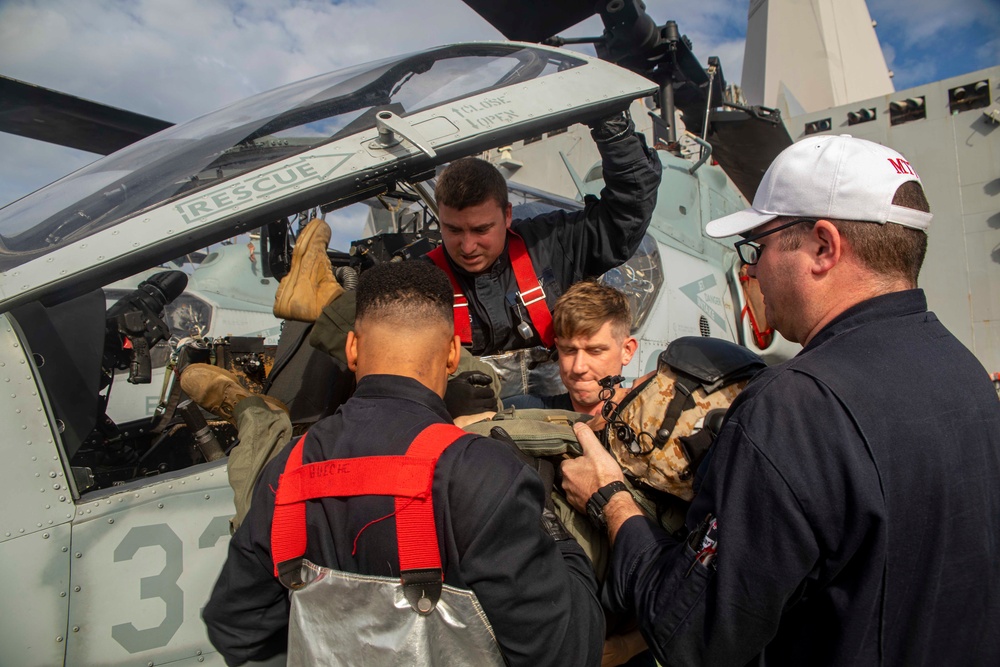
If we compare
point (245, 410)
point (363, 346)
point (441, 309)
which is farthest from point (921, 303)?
point (245, 410)

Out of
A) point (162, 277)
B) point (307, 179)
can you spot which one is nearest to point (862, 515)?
point (307, 179)

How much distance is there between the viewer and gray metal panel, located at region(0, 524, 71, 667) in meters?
1.45

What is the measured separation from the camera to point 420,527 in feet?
3.54

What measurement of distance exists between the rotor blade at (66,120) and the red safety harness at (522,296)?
3383mm

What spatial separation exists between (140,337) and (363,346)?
1410 millimetres

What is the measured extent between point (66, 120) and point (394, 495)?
4664 mm

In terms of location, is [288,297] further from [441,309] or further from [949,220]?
[949,220]

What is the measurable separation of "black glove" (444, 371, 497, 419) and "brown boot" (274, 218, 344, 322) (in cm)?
53

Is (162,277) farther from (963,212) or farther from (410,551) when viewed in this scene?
(963,212)

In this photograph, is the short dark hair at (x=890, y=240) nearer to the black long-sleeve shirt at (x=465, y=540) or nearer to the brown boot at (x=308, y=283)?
the black long-sleeve shirt at (x=465, y=540)

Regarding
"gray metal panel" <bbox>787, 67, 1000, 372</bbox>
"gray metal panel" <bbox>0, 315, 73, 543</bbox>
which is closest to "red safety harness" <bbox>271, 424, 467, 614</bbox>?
"gray metal panel" <bbox>0, 315, 73, 543</bbox>

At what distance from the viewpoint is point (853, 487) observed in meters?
1.00

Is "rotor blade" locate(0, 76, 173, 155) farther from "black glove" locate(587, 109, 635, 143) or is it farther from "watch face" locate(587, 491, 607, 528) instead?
"watch face" locate(587, 491, 607, 528)

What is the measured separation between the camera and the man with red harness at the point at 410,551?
42.8 inches
